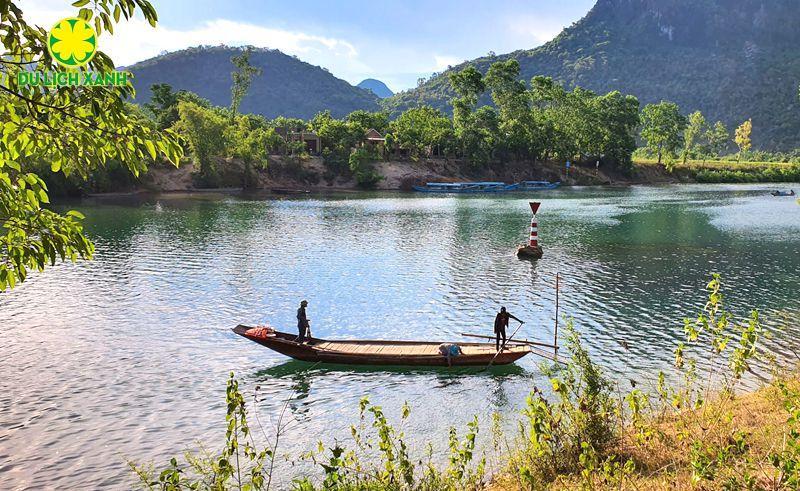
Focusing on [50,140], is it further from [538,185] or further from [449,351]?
[538,185]

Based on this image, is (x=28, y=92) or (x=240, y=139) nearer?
(x=28, y=92)

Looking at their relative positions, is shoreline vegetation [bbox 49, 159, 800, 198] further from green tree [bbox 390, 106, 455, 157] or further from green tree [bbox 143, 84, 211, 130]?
green tree [bbox 143, 84, 211, 130]

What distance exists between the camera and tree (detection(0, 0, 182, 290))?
20.3 feet

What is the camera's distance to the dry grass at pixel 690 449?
33.4 feet

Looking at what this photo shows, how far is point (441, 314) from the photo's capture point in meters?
31.8

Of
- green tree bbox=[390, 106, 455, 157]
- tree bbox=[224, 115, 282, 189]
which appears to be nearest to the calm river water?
tree bbox=[224, 115, 282, 189]

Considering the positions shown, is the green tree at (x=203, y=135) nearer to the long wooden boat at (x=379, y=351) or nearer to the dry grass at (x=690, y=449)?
the long wooden boat at (x=379, y=351)

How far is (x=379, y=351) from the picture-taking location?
23.4 m

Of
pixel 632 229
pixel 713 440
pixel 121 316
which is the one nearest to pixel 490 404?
pixel 713 440

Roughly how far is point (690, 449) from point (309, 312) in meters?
23.1

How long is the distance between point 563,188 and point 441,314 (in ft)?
390

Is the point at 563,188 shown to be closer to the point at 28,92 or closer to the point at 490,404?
the point at 490,404

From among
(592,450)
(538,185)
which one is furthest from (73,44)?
(538,185)

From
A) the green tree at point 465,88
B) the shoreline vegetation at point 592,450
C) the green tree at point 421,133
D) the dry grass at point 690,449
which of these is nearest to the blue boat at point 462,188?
the green tree at point 421,133
